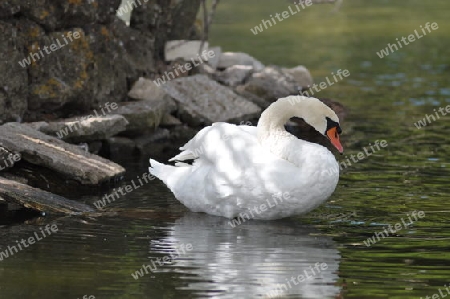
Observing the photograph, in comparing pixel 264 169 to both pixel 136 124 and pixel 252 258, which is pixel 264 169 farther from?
pixel 136 124

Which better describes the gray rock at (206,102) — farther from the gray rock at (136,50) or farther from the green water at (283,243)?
the green water at (283,243)

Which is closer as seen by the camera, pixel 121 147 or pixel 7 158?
pixel 7 158

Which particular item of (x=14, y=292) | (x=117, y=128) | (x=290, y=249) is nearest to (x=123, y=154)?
(x=117, y=128)

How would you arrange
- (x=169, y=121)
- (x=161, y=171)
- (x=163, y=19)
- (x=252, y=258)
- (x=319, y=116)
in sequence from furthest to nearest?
(x=163, y=19)
(x=169, y=121)
(x=161, y=171)
(x=319, y=116)
(x=252, y=258)

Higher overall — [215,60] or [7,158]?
[215,60]

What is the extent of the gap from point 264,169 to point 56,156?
9.26 feet

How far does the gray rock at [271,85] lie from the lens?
62.0ft

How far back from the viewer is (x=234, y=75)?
64.5ft

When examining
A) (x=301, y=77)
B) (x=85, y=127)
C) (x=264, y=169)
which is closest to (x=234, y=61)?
(x=301, y=77)

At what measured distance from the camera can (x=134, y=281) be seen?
8953 millimetres

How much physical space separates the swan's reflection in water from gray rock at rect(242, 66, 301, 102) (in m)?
7.27

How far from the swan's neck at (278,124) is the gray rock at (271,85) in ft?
23.3

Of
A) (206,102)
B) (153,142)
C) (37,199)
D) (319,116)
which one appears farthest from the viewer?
(206,102)

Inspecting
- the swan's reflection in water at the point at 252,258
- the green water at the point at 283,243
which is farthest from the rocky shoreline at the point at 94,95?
the swan's reflection in water at the point at 252,258
